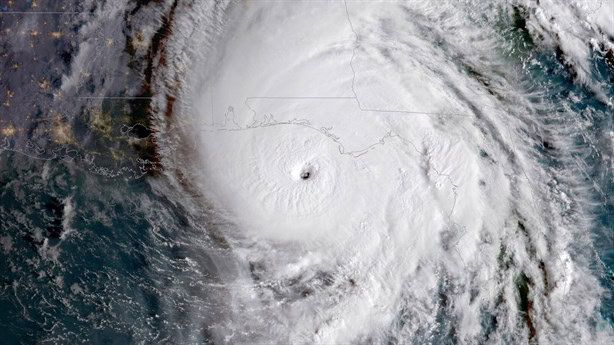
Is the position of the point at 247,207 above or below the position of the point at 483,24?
below

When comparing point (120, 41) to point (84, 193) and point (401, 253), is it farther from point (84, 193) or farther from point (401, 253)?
point (401, 253)

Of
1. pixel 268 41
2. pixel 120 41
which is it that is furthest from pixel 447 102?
pixel 120 41

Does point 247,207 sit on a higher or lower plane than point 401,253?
higher

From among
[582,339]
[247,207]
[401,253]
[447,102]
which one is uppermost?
[447,102]

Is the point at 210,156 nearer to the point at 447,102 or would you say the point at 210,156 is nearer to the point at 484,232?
the point at 447,102

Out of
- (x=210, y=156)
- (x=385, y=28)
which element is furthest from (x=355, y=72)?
(x=210, y=156)

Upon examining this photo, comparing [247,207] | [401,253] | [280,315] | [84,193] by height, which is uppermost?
[84,193]
